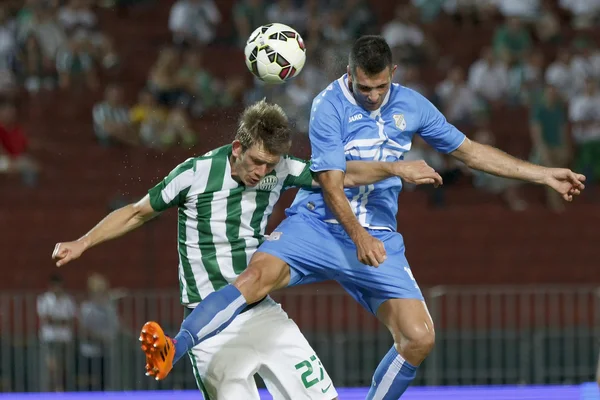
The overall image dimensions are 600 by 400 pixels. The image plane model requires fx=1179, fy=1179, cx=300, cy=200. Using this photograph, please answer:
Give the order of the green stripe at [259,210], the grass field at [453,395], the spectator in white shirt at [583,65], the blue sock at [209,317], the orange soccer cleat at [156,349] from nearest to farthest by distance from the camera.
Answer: the orange soccer cleat at [156,349] → the blue sock at [209,317] → the green stripe at [259,210] → the grass field at [453,395] → the spectator in white shirt at [583,65]

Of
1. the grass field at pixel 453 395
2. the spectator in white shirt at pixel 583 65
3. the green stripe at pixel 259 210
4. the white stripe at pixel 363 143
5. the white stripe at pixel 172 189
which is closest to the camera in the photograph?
the white stripe at pixel 172 189

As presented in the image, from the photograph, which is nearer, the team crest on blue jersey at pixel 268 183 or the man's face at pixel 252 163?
the man's face at pixel 252 163

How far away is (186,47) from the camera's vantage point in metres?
17.1

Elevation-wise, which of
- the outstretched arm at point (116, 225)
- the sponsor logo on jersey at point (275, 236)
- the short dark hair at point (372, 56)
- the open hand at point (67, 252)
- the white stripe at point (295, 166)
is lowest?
the open hand at point (67, 252)

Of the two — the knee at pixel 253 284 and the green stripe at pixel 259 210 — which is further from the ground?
the green stripe at pixel 259 210

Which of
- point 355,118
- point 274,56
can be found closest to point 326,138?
point 355,118

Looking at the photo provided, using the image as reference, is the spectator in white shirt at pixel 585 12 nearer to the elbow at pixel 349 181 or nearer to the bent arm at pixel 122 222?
the elbow at pixel 349 181

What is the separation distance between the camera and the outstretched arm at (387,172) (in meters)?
6.50

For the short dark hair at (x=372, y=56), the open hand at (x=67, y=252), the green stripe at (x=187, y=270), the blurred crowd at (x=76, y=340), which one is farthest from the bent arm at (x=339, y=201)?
the blurred crowd at (x=76, y=340)

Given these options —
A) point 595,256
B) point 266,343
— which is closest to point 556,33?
point 595,256

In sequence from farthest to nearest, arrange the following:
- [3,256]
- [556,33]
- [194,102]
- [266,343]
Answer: [556,33]
[194,102]
[3,256]
[266,343]

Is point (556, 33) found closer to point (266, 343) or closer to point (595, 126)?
point (595, 126)

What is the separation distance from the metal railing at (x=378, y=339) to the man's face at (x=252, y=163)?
5.64 m

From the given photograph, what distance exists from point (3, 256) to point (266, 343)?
8349mm
